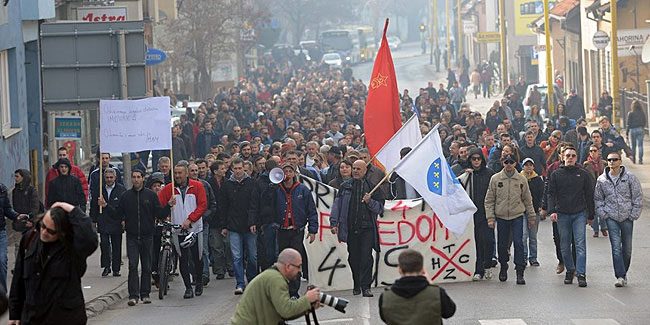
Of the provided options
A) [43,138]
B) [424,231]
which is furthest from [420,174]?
[43,138]

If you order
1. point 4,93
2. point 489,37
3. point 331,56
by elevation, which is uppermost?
point 331,56

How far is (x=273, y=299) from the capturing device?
28.8 feet

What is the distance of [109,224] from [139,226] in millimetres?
1672

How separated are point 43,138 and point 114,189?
30.9ft

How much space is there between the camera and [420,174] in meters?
14.5

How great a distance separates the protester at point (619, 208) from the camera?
14.4 m

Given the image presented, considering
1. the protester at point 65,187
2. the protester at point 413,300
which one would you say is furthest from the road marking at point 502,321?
the protester at point 65,187

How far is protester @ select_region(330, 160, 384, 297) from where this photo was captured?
1441cm

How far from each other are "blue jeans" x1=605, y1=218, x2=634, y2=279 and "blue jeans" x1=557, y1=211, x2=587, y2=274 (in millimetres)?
320

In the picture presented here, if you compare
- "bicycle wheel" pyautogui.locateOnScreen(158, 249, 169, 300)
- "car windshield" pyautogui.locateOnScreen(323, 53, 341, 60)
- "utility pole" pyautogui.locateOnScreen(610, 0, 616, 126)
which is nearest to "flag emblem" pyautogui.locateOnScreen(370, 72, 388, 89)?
"bicycle wheel" pyautogui.locateOnScreen(158, 249, 169, 300)

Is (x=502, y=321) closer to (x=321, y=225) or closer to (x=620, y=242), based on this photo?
(x=620, y=242)

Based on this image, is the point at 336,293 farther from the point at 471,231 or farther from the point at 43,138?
the point at 43,138

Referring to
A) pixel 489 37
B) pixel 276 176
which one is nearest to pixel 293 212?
pixel 276 176

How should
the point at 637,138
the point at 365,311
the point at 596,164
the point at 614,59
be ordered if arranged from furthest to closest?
1. the point at 614,59
2. the point at 637,138
3. the point at 596,164
4. the point at 365,311
